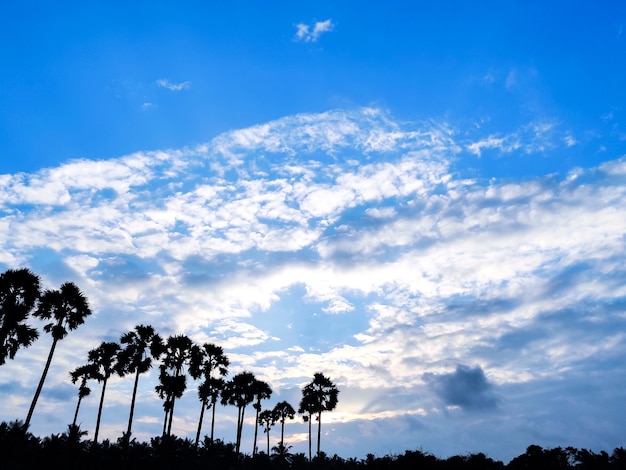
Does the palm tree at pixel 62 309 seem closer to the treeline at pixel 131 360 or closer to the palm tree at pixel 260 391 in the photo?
the treeline at pixel 131 360

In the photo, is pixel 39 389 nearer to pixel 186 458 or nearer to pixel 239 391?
pixel 186 458

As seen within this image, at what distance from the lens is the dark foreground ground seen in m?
32.7

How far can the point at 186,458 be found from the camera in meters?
43.0

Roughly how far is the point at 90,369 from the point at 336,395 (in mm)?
36206

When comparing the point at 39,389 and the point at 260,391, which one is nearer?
the point at 39,389

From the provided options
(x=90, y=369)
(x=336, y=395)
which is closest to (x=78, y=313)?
(x=90, y=369)

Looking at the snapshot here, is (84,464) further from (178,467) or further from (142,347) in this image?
(142,347)

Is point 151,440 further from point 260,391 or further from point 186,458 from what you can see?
point 260,391

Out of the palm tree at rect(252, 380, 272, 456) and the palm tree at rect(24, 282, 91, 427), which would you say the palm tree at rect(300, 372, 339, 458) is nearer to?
the palm tree at rect(252, 380, 272, 456)

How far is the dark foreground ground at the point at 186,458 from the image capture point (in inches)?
1287

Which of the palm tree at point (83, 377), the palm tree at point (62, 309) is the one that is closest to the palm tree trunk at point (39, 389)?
the palm tree at point (62, 309)

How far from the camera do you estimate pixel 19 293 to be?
34625 mm

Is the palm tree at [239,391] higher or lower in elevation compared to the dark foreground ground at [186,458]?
higher

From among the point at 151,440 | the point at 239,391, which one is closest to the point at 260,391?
the point at 239,391
